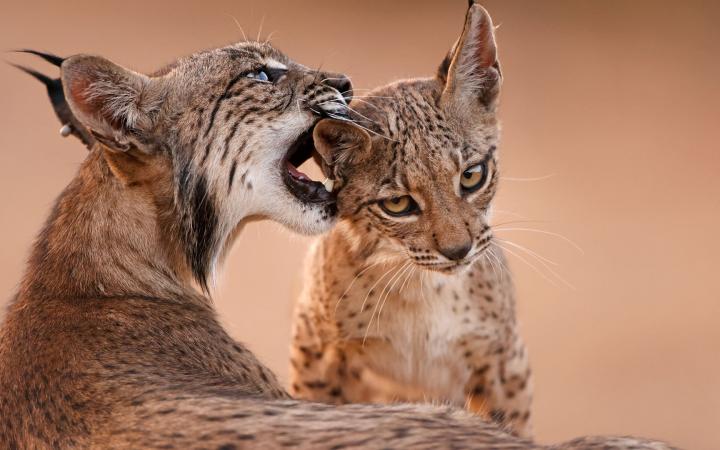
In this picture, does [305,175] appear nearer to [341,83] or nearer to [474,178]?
[341,83]

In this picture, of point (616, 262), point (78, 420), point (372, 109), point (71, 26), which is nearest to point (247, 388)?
point (78, 420)

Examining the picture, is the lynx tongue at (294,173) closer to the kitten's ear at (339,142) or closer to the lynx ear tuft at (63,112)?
the kitten's ear at (339,142)

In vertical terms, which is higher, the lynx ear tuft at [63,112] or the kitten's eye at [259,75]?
the kitten's eye at [259,75]

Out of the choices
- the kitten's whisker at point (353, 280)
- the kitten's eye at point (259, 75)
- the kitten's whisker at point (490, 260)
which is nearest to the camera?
the kitten's eye at point (259, 75)

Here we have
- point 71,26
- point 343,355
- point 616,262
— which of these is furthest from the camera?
point 71,26

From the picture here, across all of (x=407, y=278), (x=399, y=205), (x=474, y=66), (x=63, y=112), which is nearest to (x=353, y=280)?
(x=407, y=278)

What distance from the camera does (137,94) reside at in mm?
3721

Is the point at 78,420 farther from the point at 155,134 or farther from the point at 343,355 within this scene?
the point at 343,355

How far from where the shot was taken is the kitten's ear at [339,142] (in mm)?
3969

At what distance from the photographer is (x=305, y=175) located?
4117mm

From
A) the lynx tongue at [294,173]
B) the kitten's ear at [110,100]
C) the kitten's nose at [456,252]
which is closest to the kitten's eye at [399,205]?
the kitten's nose at [456,252]

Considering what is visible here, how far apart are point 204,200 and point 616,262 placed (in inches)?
197

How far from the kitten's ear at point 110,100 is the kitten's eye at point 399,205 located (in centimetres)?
91

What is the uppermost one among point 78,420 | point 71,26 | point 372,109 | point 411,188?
point 71,26
